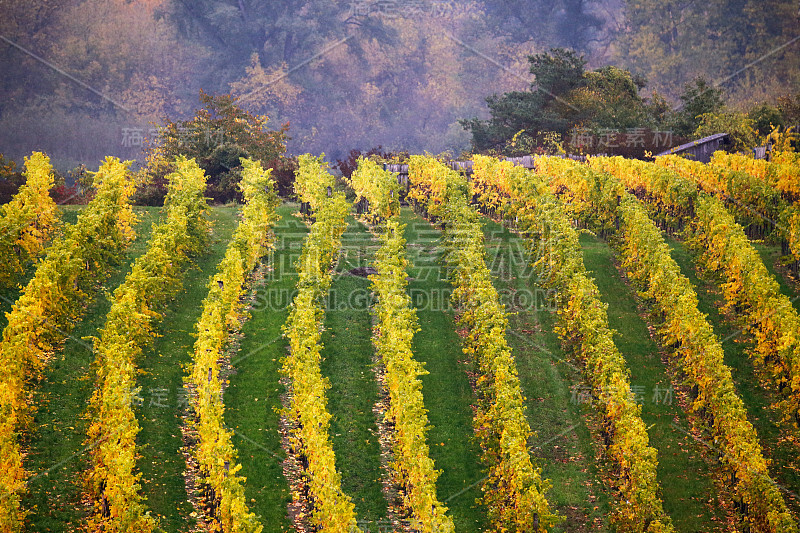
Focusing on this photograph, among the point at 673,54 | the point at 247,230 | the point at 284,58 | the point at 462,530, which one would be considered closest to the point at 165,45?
the point at 284,58

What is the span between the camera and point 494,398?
1889cm

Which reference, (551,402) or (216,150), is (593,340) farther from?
(216,150)

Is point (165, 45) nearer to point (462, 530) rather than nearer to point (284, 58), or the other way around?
point (284, 58)

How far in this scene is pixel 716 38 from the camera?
11225cm

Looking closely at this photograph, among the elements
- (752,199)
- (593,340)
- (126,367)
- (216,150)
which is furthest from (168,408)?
(216,150)

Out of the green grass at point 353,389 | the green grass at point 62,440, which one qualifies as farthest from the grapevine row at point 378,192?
the green grass at point 62,440

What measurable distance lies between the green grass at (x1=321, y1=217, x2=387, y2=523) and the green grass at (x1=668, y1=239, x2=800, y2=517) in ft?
30.1

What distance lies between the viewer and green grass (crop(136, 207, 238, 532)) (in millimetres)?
16031

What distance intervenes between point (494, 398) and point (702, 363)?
5.25 m

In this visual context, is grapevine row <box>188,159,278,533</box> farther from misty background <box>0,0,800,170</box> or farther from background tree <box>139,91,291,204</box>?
misty background <box>0,0,800,170</box>

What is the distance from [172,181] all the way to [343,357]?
15.3 m

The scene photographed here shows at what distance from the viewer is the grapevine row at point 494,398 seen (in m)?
15.8

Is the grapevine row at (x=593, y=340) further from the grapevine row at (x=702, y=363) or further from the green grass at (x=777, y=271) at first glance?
the green grass at (x=777, y=271)

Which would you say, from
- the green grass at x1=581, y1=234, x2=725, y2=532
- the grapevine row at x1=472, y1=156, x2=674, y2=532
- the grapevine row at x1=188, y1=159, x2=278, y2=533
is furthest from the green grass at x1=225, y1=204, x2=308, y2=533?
the green grass at x1=581, y1=234, x2=725, y2=532
